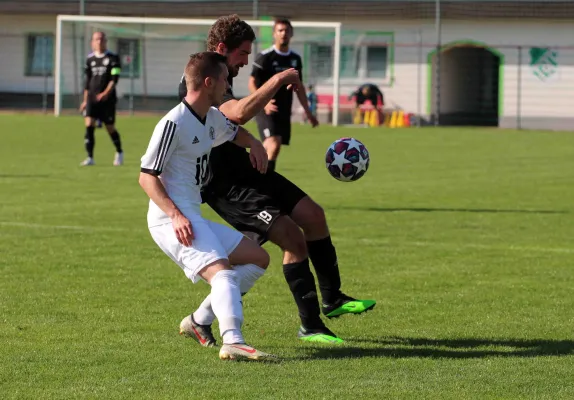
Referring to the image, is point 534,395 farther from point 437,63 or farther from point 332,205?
point 437,63

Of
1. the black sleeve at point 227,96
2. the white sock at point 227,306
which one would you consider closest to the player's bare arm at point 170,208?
the white sock at point 227,306

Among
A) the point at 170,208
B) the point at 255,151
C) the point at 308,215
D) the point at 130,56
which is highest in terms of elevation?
the point at 130,56

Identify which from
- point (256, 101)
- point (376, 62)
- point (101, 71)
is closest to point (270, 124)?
point (256, 101)

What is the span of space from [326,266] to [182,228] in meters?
1.55

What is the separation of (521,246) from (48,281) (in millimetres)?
4728

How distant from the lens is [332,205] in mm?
14438

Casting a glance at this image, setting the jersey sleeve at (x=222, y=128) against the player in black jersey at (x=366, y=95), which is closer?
the jersey sleeve at (x=222, y=128)

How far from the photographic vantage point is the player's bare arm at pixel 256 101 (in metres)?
6.31

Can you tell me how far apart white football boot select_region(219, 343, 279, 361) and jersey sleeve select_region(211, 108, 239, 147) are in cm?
121

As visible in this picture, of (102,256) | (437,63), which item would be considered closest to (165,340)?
(102,256)

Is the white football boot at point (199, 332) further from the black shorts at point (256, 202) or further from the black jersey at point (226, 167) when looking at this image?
the black jersey at point (226, 167)

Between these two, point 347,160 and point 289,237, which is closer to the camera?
point 289,237

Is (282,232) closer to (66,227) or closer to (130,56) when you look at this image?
(66,227)

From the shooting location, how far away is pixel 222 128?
21.1 ft
